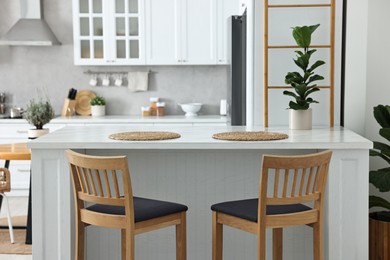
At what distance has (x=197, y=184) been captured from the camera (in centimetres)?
430

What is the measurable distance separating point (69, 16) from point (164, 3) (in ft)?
3.85

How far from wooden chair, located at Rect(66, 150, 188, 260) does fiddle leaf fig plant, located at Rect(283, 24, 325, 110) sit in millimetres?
1195

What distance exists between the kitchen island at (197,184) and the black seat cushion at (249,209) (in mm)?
319

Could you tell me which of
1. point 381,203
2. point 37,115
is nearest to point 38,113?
point 37,115

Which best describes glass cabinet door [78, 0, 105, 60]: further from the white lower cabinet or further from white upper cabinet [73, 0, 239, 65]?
the white lower cabinet

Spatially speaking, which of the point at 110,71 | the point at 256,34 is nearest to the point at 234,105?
the point at 256,34

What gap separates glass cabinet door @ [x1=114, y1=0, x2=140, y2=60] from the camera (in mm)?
7379

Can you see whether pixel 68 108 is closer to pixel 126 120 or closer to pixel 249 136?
pixel 126 120

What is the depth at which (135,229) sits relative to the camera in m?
3.49

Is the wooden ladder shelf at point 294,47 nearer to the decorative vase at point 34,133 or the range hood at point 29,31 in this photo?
the decorative vase at point 34,133

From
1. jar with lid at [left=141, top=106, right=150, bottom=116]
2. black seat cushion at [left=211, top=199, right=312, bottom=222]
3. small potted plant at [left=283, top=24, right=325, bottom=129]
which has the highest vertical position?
small potted plant at [left=283, top=24, right=325, bottom=129]

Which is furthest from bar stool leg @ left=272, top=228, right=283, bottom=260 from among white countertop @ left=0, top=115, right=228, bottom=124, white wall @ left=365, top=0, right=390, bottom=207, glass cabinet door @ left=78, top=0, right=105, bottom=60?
glass cabinet door @ left=78, top=0, right=105, bottom=60

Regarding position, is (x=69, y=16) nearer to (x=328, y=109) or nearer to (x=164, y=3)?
(x=164, y=3)

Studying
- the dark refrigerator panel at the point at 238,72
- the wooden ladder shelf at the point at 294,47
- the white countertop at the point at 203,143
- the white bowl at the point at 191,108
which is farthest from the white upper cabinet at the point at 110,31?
the white countertop at the point at 203,143
